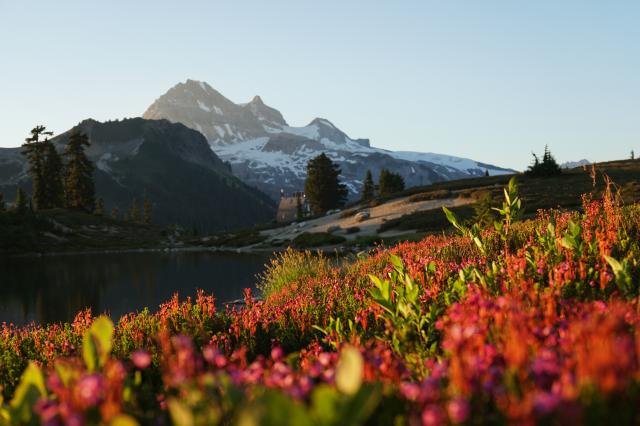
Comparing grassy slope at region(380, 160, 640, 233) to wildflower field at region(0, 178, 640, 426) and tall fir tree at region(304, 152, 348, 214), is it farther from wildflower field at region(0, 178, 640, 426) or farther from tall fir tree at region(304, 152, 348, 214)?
wildflower field at region(0, 178, 640, 426)

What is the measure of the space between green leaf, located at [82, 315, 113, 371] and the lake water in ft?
49.5

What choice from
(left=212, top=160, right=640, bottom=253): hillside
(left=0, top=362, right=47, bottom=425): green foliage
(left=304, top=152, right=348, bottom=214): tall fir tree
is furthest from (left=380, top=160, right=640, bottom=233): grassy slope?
(left=0, top=362, right=47, bottom=425): green foliage

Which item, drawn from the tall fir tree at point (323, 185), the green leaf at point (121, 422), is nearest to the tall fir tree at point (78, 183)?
the tall fir tree at point (323, 185)

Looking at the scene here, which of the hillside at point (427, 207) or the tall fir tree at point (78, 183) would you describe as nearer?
the hillside at point (427, 207)

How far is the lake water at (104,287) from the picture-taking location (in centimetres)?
1816

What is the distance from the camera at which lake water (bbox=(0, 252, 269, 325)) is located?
715 inches

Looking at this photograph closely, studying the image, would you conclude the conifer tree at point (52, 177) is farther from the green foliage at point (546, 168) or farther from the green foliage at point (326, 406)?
the green foliage at point (326, 406)

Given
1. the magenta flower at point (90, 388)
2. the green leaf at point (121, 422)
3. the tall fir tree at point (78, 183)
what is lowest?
the green leaf at point (121, 422)

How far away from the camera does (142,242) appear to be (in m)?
68.6

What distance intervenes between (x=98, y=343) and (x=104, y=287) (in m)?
24.1

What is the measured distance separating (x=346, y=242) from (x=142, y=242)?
39.3 metres

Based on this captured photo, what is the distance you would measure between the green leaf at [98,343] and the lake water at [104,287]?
15083mm

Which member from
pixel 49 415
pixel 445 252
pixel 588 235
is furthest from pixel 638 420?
pixel 445 252

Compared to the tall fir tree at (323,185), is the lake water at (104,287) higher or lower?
lower
